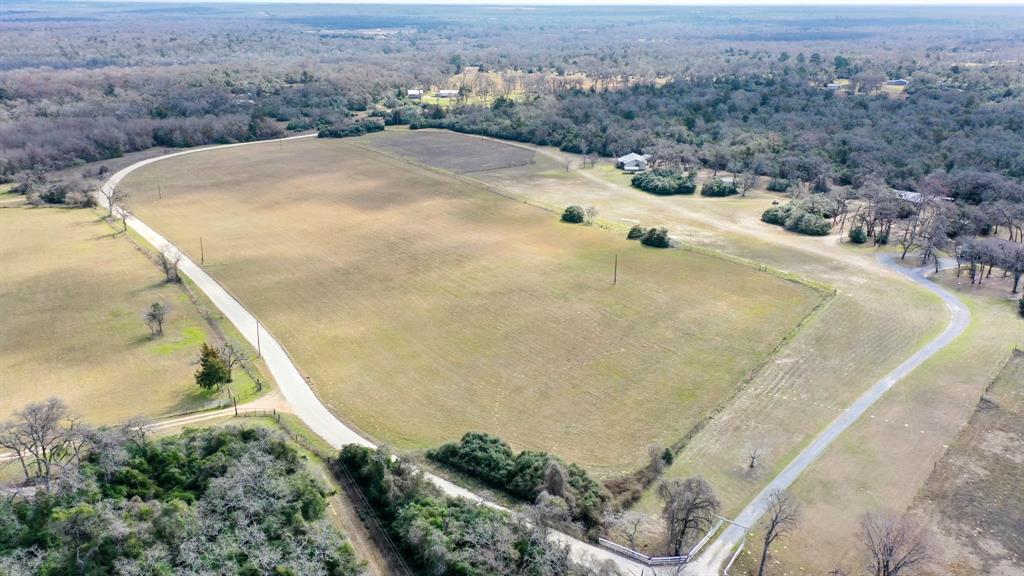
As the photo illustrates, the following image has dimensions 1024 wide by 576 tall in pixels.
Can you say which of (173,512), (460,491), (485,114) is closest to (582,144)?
(485,114)

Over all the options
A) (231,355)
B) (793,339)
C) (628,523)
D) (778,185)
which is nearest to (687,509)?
(628,523)

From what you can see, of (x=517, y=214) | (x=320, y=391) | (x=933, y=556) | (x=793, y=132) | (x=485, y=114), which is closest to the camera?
(x=933, y=556)

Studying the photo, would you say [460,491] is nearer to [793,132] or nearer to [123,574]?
[123,574]

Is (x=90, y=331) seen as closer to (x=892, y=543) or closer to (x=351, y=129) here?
(x=892, y=543)

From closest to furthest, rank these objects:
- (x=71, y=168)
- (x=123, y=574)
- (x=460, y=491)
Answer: (x=123, y=574), (x=460, y=491), (x=71, y=168)

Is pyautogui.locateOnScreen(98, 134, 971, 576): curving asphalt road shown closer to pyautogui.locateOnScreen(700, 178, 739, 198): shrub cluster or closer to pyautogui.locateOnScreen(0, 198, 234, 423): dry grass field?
pyautogui.locateOnScreen(0, 198, 234, 423): dry grass field

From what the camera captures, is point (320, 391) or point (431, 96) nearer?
point (320, 391)

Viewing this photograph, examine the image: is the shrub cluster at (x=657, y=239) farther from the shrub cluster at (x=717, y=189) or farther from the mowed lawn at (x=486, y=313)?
the shrub cluster at (x=717, y=189)

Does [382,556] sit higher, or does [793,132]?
[793,132]
